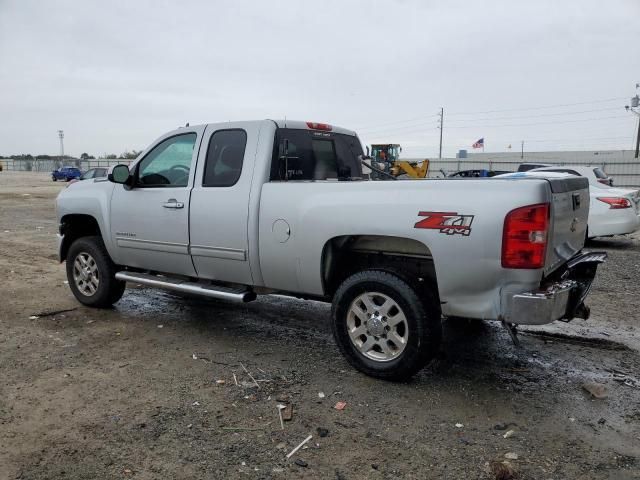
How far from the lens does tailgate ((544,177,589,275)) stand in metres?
3.63

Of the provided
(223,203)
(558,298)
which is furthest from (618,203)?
(223,203)

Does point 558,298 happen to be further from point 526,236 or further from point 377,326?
point 377,326

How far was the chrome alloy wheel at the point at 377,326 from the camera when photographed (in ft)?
13.1

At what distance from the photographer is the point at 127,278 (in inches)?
223

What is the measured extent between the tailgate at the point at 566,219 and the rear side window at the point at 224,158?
8.74 ft

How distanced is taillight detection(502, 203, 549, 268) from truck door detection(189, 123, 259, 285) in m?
2.24

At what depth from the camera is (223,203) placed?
4.82m

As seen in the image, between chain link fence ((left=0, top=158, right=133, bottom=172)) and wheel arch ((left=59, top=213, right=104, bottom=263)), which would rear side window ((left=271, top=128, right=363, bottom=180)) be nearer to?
wheel arch ((left=59, top=213, right=104, bottom=263))

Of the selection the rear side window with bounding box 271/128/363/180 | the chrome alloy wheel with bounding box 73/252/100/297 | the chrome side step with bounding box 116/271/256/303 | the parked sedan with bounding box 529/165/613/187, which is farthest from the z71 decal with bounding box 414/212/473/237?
the parked sedan with bounding box 529/165/613/187

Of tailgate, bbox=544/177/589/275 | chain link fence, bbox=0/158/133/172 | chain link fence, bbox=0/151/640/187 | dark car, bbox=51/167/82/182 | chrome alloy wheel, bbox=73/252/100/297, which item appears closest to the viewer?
tailgate, bbox=544/177/589/275

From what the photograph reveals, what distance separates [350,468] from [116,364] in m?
2.44

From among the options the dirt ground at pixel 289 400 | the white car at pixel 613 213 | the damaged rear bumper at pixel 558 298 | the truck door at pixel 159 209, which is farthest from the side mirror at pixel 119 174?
the white car at pixel 613 213

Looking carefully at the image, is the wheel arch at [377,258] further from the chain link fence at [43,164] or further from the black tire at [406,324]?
the chain link fence at [43,164]

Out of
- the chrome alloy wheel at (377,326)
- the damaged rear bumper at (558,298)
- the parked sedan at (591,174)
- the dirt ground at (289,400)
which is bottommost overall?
the dirt ground at (289,400)
